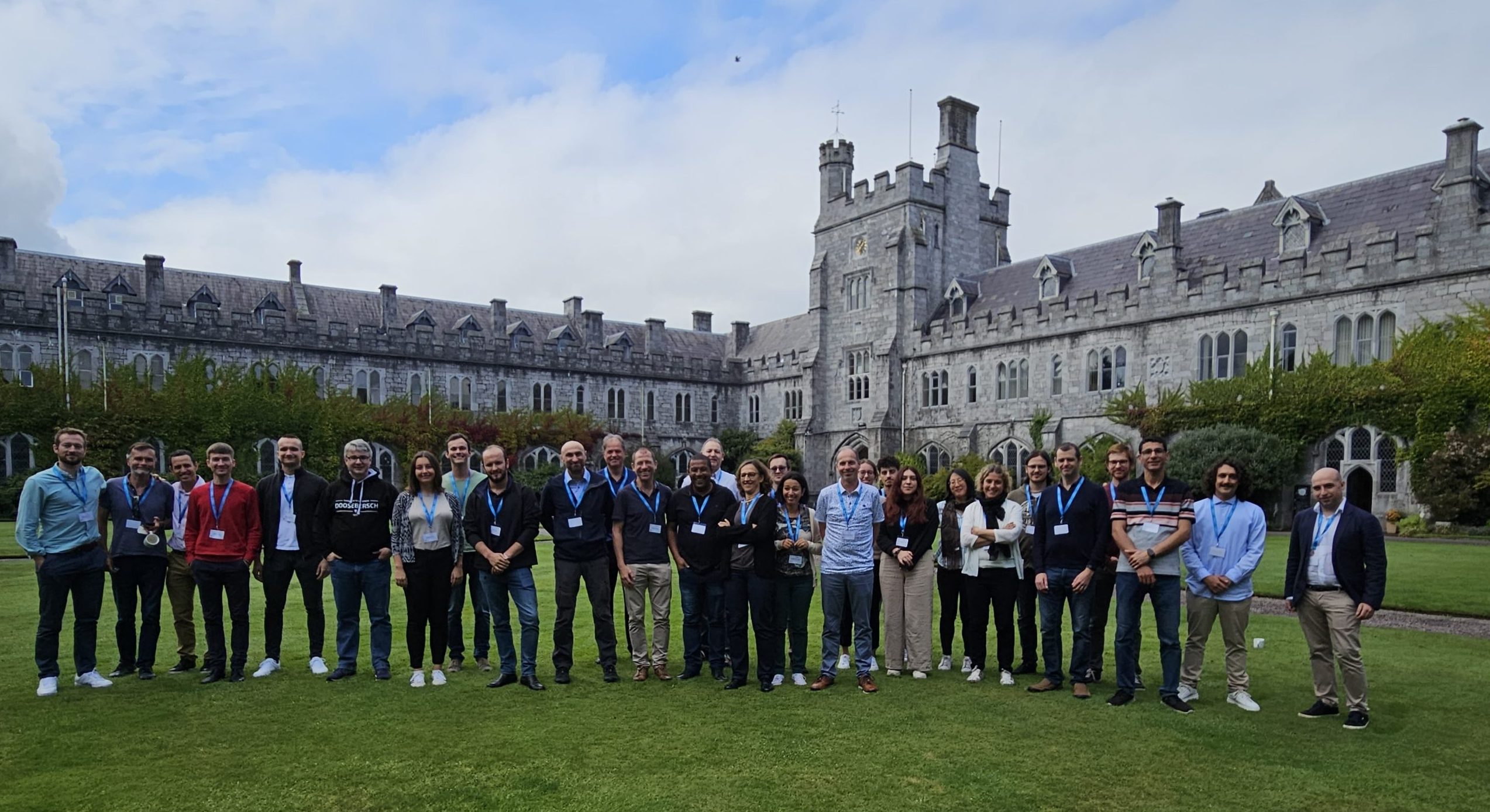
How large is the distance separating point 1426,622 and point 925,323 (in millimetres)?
28028

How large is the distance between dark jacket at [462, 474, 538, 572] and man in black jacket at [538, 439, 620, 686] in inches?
5.4

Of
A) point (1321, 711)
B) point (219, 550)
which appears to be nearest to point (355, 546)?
point (219, 550)

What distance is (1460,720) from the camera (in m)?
6.99

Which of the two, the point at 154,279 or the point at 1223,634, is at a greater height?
the point at 154,279

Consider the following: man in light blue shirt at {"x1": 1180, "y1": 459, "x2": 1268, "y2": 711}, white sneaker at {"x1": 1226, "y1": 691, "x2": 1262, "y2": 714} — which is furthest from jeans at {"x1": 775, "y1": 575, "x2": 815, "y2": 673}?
white sneaker at {"x1": 1226, "y1": 691, "x2": 1262, "y2": 714}

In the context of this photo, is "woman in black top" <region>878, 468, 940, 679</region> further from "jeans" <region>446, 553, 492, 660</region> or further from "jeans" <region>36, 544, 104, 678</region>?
"jeans" <region>36, 544, 104, 678</region>

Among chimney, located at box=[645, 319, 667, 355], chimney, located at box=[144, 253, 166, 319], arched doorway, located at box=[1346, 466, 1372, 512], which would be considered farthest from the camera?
chimney, located at box=[645, 319, 667, 355]

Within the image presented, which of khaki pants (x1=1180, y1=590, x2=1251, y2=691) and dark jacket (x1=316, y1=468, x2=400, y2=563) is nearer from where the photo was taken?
khaki pants (x1=1180, y1=590, x2=1251, y2=691)

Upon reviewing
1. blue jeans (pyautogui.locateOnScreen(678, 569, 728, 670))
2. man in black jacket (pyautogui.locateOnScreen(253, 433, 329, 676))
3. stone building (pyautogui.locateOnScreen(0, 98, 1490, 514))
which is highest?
stone building (pyautogui.locateOnScreen(0, 98, 1490, 514))

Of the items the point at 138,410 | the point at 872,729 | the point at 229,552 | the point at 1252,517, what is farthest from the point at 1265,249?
the point at 138,410

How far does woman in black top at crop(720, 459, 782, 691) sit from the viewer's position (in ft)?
26.3

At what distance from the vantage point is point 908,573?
8414 mm

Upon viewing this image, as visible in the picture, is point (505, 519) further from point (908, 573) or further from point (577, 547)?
point (908, 573)

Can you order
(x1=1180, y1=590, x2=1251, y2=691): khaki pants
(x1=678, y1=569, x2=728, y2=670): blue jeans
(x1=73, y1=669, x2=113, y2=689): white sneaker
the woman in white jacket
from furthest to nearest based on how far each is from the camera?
(x1=678, y1=569, x2=728, y2=670): blue jeans, the woman in white jacket, (x1=73, y1=669, x2=113, y2=689): white sneaker, (x1=1180, y1=590, x2=1251, y2=691): khaki pants
